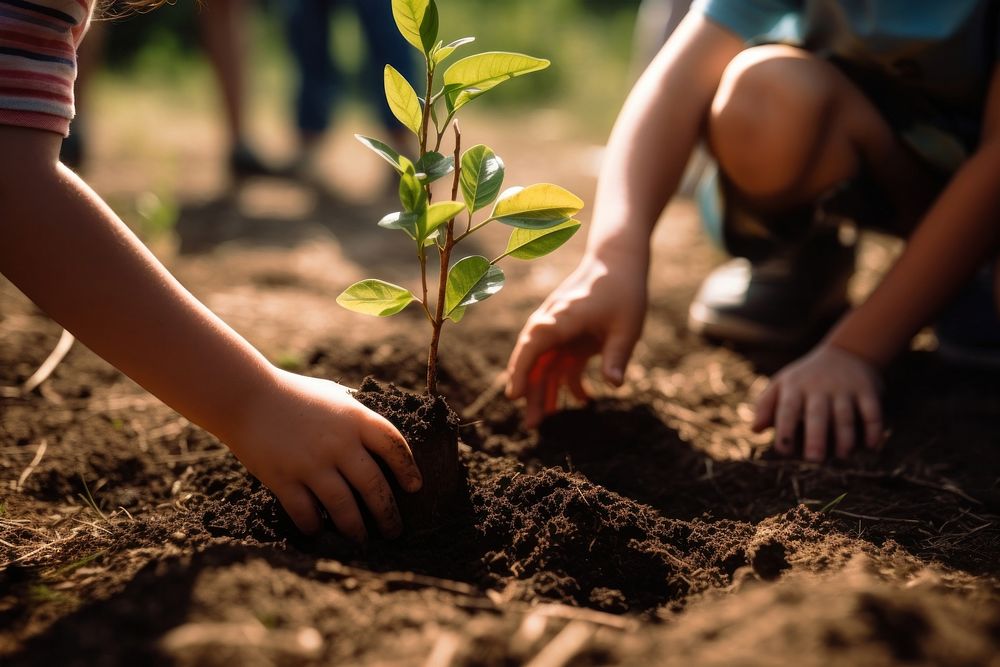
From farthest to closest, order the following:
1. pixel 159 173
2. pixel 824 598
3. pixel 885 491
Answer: pixel 159 173
pixel 885 491
pixel 824 598

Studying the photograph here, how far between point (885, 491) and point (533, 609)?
86cm

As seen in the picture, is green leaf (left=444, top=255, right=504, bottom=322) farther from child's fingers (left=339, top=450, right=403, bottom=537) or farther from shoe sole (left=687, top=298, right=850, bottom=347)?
shoe sole (left=687, top=298, right=850, bottom=347)

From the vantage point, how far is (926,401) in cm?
214

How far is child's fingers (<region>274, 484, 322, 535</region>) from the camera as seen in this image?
4.19ft

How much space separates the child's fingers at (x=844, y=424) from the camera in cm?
181

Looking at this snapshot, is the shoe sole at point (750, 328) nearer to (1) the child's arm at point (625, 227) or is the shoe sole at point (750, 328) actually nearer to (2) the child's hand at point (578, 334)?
(1) the child's arm at point (625, 227)

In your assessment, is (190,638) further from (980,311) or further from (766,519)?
(980,311)

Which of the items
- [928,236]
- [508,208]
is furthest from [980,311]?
[508,208]

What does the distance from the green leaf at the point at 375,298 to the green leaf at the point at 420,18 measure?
1.18ft

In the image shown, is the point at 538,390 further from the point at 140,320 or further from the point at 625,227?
the point at 140,320

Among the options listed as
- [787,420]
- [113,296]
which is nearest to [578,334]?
[787,420]

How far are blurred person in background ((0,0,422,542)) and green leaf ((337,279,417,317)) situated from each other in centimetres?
14

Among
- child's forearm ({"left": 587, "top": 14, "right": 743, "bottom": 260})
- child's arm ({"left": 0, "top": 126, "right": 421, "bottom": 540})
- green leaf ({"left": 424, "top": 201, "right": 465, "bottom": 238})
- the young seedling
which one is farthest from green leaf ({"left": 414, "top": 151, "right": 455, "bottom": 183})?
child's forearm ({"left": 587, "top": 14, "right": 743, "bottom": 260})

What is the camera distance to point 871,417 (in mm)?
1846
